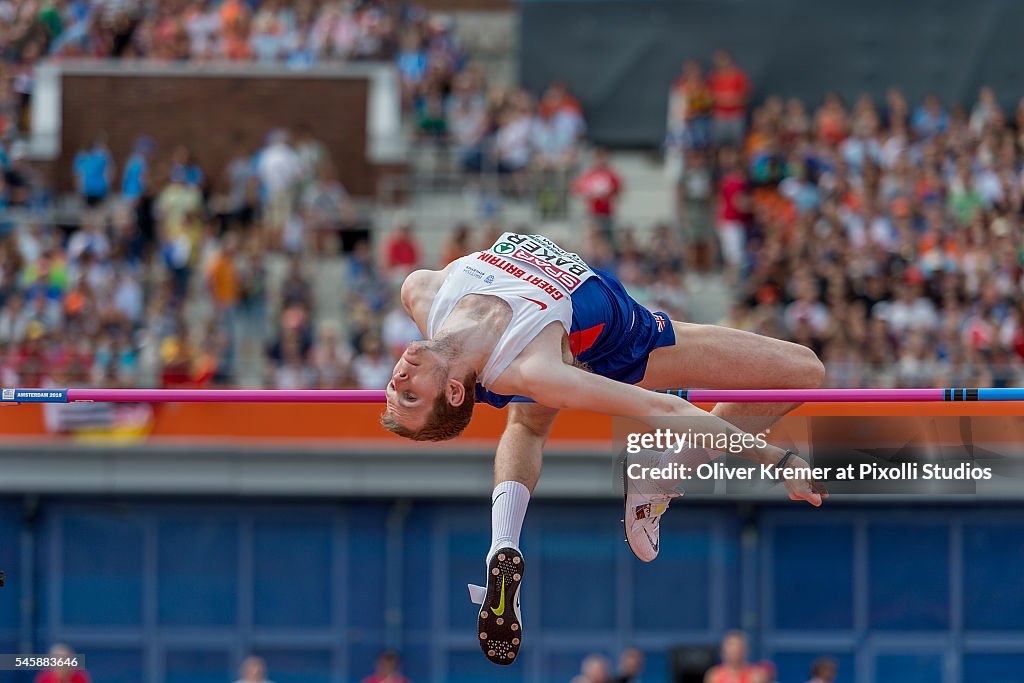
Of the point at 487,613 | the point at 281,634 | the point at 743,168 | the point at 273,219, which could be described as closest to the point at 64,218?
the point at 273,219

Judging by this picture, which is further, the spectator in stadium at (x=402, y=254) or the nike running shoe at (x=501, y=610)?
the spectator in stadium at (x=402, y=254)

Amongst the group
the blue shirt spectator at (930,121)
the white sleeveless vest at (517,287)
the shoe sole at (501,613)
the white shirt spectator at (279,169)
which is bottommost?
the shoe sole at (501,613)

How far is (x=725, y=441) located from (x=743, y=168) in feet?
33.6

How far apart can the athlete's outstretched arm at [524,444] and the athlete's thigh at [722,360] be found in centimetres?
51

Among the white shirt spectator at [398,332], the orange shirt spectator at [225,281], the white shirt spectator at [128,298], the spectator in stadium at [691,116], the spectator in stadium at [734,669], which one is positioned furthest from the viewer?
the spectator in stadium at [691,116]

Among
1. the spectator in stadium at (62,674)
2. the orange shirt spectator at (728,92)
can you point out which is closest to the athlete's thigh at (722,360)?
the spectator in stadium at (62,674)

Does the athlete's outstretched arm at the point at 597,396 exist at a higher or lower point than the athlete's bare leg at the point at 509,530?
higher

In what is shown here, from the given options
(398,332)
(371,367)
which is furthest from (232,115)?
(371,367)

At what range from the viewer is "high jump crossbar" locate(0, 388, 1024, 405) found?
25.0ft

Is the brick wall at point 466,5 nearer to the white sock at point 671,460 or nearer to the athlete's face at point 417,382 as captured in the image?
the white sock at point 671,460

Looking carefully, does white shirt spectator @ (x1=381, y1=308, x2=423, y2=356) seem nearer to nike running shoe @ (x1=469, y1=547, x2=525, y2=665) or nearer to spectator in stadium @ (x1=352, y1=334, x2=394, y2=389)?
spectator in stadium @ (x1=352, y1=334, x2=394, y2=389)

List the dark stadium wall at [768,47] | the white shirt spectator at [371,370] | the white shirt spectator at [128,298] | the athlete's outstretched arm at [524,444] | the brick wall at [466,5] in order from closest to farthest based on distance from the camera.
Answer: the athlete's outstretched arm at [524,444] → the white shirt spectator at [371,370] → the white shirt spectator at [128,298] → the dark stadium wall at [768,47] → the brick wall at [466,5]

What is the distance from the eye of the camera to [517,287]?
7410mm

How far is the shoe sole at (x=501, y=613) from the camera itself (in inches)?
292
